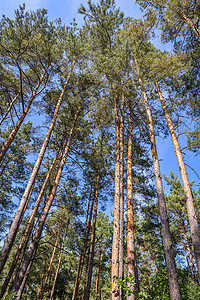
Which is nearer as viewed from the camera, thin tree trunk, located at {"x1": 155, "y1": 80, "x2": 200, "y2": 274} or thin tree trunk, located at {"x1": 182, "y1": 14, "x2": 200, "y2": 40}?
thin tree trunk, located at {"x1": 155, "y1": 80, "x2": 200, "y2": 274}

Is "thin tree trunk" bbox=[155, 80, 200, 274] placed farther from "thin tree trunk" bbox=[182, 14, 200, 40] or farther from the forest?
"thin tree trunk" bbox=[182, 14, 200, 40]

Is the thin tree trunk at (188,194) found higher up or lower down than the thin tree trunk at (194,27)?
lower down

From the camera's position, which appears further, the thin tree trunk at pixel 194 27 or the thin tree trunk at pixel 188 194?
the thin tree trunk at pixel 194 27

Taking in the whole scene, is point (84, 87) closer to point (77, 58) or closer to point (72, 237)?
point (77, 58)

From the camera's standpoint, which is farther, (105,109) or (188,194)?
(105,109)

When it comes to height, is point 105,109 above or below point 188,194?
above

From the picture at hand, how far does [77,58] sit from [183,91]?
6.42m

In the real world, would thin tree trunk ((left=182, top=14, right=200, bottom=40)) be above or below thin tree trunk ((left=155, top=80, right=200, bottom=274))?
above

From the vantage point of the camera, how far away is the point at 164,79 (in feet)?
31.1

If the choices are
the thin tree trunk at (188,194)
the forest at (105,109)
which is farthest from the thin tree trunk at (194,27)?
→ the thin tree trunk at (188,194)

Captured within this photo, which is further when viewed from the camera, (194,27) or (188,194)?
(194,27)

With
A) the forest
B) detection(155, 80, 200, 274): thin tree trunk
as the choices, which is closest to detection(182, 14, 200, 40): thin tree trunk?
the forest

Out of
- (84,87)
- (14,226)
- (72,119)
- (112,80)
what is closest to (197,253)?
(14,226)

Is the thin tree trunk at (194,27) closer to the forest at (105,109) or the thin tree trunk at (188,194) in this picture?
the forest at (105,109)
